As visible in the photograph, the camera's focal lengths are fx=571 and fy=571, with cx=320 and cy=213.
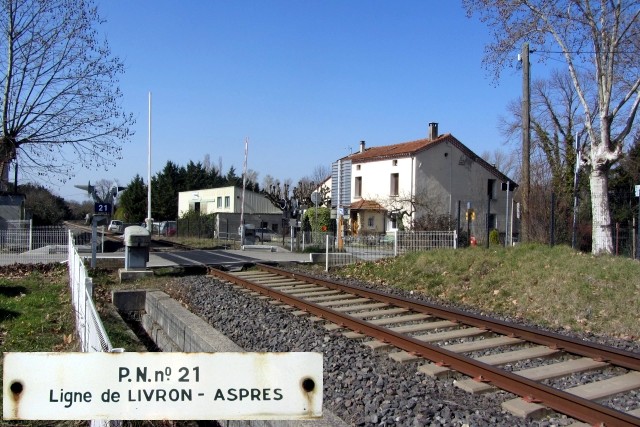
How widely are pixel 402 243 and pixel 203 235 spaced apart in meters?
32.7

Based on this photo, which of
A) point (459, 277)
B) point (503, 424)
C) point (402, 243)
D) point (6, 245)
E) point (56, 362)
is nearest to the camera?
point (56, 362)

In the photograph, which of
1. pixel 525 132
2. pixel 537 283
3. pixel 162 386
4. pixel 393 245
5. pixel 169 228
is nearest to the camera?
pixel 162 386

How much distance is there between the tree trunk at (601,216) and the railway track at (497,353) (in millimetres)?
7420

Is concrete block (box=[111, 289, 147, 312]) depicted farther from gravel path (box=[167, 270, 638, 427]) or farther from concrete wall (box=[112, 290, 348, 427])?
gravel path (box=[167, 270, 638, 427])

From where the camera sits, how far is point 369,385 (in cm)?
566

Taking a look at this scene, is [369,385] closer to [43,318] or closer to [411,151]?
[43,318]

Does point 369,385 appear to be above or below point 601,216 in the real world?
below

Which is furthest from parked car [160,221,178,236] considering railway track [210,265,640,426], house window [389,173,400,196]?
railway track [210,265,640,426]

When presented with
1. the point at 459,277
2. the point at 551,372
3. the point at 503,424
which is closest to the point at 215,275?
the point at 459,277

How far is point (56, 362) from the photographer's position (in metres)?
2.10

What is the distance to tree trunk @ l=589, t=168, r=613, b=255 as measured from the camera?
15242 mm

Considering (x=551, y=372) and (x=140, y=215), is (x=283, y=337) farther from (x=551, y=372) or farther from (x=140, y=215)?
(x=140, y=215)

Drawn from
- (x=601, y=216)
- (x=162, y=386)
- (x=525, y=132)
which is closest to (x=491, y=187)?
(x=525, y=132)

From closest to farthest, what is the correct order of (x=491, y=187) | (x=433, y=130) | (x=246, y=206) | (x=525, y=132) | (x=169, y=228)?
(x=525, y=132) < (x=433, y=130) < (x=491, y=187) < (x=169, y=228) < (x=246, y=206)
